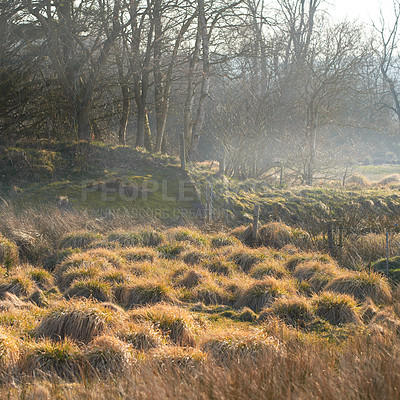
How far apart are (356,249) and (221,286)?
3.87 m

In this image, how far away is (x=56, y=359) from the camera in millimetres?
4852

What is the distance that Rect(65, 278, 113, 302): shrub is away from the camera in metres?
7.32

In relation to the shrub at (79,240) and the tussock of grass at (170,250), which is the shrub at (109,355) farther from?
the shrub at (79,240)

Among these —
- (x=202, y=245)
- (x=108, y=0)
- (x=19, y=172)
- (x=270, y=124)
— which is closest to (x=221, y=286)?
(x=202, y=245)

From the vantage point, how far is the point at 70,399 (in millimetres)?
3693

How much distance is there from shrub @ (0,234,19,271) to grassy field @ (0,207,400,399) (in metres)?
0.03

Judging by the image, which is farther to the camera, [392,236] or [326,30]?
[326,30]

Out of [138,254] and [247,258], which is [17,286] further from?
[247,258]

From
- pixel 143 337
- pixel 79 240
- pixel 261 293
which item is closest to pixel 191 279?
pixel 261 293

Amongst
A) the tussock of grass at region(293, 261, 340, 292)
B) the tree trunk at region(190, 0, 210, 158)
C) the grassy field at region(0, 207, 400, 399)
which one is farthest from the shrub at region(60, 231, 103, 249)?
the tree trunk at region(190, 0, 210, 158)

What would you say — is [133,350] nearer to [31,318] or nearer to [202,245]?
[31,318]

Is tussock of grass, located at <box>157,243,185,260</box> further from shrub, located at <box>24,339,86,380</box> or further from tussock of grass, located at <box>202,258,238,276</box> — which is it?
shrub, located at <box>24,339,86,380</box>

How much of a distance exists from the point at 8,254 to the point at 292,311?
607cm

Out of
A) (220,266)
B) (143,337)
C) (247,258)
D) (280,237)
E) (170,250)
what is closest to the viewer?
(143,337)
